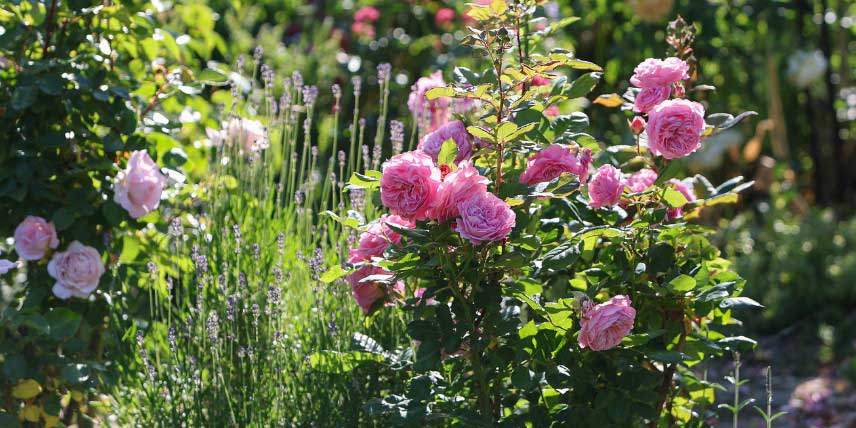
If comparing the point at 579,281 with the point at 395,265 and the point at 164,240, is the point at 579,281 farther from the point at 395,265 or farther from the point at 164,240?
the point at 164,240

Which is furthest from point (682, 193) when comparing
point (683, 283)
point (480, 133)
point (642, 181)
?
point (480, 133)

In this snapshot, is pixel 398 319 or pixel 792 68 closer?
pixel 398 319

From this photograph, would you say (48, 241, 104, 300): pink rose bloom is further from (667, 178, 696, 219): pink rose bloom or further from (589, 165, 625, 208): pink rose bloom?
(667, 178, 696, 219): pink rose bloom

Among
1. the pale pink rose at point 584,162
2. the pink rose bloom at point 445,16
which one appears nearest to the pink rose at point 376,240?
the pale pink rose at point 584,162

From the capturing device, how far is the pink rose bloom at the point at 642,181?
1876 mm

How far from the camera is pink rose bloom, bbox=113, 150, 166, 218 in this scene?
2146 mm

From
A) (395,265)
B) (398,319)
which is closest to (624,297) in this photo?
(395,265)

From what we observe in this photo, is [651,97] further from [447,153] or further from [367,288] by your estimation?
[367,288]

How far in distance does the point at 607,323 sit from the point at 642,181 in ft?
1.46

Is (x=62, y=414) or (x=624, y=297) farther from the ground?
(x=624, y=297)

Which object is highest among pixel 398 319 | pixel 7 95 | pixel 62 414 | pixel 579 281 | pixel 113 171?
pixel 7 95

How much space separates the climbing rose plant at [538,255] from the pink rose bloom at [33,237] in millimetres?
835

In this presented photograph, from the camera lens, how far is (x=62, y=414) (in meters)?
2.43

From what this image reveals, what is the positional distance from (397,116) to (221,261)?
264cm
